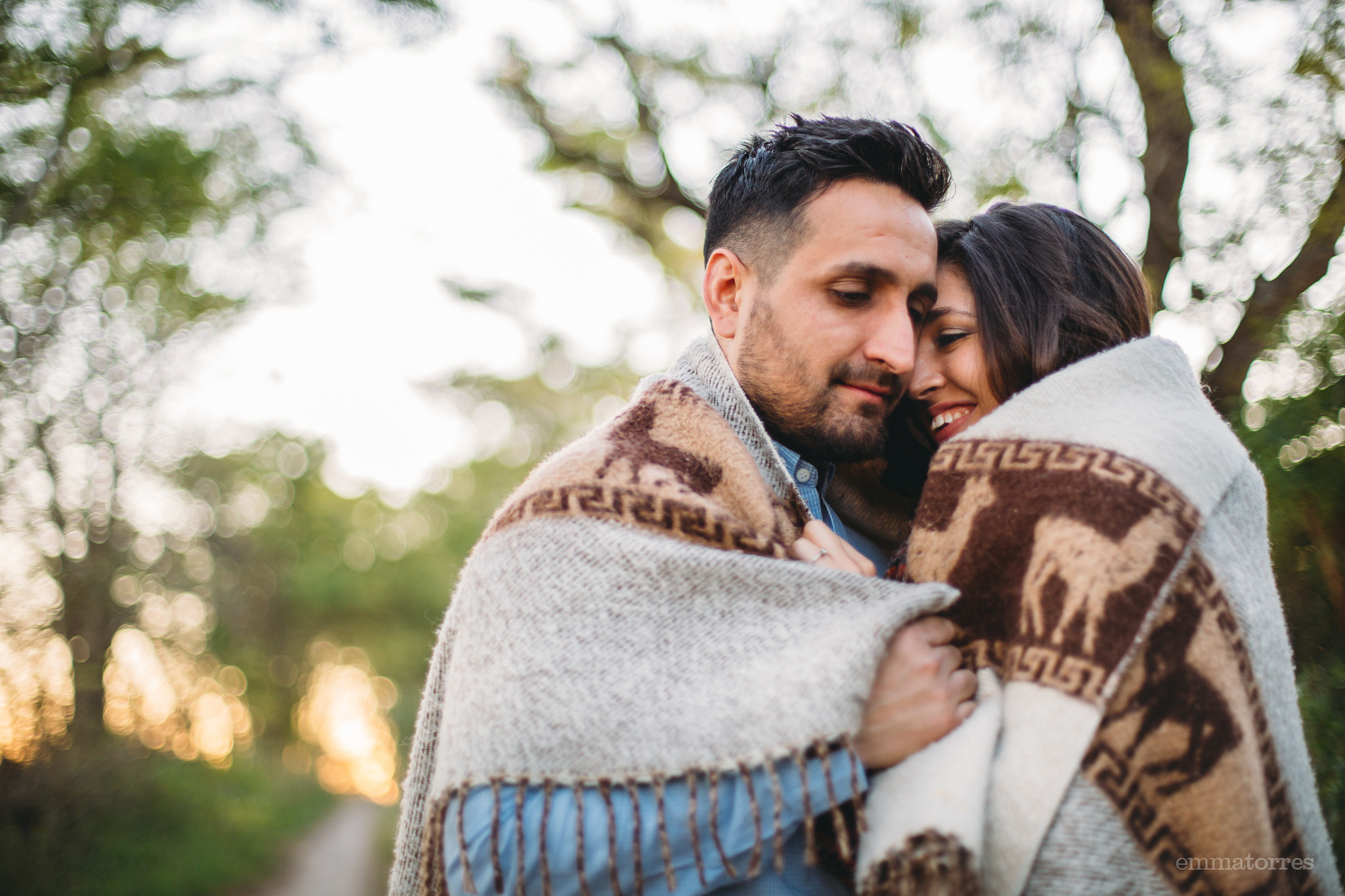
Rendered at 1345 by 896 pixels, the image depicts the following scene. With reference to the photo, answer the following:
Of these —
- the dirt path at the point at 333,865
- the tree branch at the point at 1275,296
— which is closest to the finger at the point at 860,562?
the tree branch at the point at 1275,296

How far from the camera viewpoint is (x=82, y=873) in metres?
6.87

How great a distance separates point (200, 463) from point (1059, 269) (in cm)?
1217

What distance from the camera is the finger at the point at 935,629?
160 cm

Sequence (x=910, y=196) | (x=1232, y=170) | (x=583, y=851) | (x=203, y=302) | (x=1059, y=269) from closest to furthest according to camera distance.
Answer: (x=583, y=851)
(x=1059, y=269)
(x=910, y=196)
(x=1232, y=170)
(x=203, y=302)

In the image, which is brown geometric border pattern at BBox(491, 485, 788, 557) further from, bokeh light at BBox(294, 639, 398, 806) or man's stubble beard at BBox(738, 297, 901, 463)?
bokeh light at BBox(294, 639, 398, 806)

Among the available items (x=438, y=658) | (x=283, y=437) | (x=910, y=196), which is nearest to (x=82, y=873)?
(x=438, y=658)

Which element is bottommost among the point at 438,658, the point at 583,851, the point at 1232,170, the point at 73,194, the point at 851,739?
the point at 583,851

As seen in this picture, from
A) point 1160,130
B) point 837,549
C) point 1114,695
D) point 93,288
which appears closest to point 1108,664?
point 1114,695

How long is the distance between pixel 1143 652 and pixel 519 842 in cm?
121

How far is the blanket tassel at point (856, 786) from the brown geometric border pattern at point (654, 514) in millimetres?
427

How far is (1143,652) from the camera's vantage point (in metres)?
1.42

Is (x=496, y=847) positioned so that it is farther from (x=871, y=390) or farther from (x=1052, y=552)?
(x=871, y=390)

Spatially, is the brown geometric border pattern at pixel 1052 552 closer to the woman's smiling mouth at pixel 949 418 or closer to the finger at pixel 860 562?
the finger at pixel 860 562

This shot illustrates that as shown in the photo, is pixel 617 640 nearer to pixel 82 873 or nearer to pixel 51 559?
pixel 82 873
